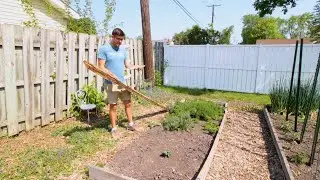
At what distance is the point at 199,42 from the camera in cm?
2427

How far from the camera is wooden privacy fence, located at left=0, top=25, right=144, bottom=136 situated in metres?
4.03

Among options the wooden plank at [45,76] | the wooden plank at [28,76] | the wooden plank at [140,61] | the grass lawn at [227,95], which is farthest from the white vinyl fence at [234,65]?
the wooden plank at [28,76]

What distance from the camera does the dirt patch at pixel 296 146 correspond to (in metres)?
3.29

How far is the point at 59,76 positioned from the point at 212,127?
317cm

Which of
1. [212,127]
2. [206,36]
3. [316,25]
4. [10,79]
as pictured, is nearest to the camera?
[316,25]

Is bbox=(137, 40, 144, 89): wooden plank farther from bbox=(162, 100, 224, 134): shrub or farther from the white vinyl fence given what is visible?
bbox=(162, 100, 224, 134): shrub

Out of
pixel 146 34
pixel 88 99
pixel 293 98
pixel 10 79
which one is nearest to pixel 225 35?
pixel 146 34

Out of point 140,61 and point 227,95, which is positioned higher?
point 140,61

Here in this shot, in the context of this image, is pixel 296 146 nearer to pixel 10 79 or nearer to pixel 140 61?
pixel 10 79

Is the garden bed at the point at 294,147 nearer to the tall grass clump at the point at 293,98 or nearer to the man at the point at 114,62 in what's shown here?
the tall grass clump at the point at 293,98

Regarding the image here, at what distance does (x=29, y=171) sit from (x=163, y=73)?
26.6ft

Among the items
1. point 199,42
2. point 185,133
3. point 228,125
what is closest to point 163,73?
point 228,125

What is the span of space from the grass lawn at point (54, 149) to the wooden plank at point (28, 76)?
0.28 metres

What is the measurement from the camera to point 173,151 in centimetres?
381
